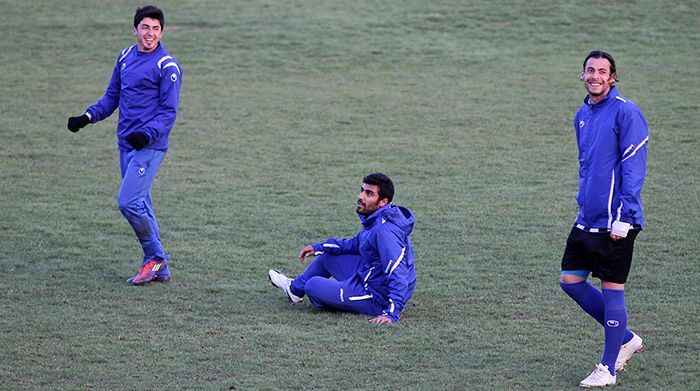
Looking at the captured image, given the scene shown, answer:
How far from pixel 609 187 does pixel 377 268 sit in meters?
1.99

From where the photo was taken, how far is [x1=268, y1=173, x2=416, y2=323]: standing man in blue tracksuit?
707 centimetres

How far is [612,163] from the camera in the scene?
5.82m

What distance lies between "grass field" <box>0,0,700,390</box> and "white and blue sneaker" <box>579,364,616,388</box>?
130 millimetres

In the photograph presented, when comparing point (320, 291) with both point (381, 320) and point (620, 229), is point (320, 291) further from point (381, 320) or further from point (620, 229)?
point (620, 229)

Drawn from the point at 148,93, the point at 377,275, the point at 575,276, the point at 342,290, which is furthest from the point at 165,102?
the point at 575,276

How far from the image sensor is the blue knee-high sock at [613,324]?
5.86 m

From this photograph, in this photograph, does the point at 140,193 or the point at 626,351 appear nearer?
the point at 626,351

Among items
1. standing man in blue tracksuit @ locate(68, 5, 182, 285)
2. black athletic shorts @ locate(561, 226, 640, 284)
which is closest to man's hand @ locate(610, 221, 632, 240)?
black athletic shorts @ locate(561, 226, 640, 284)

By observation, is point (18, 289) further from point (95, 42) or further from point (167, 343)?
point (95, 42)

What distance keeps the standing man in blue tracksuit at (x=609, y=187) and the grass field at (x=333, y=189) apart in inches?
15.1

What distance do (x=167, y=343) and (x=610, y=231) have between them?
9.60 ft

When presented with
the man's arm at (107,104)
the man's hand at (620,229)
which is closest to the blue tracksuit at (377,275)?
the man's hand at (620,229)

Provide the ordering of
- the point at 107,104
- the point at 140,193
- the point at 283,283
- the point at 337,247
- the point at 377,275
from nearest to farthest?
the point at 377,275 → the point at 337,247 → the point at 283,283 → the point at 140,193 → the point at 107,104

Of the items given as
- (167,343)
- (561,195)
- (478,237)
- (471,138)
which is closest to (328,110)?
(471,138)
